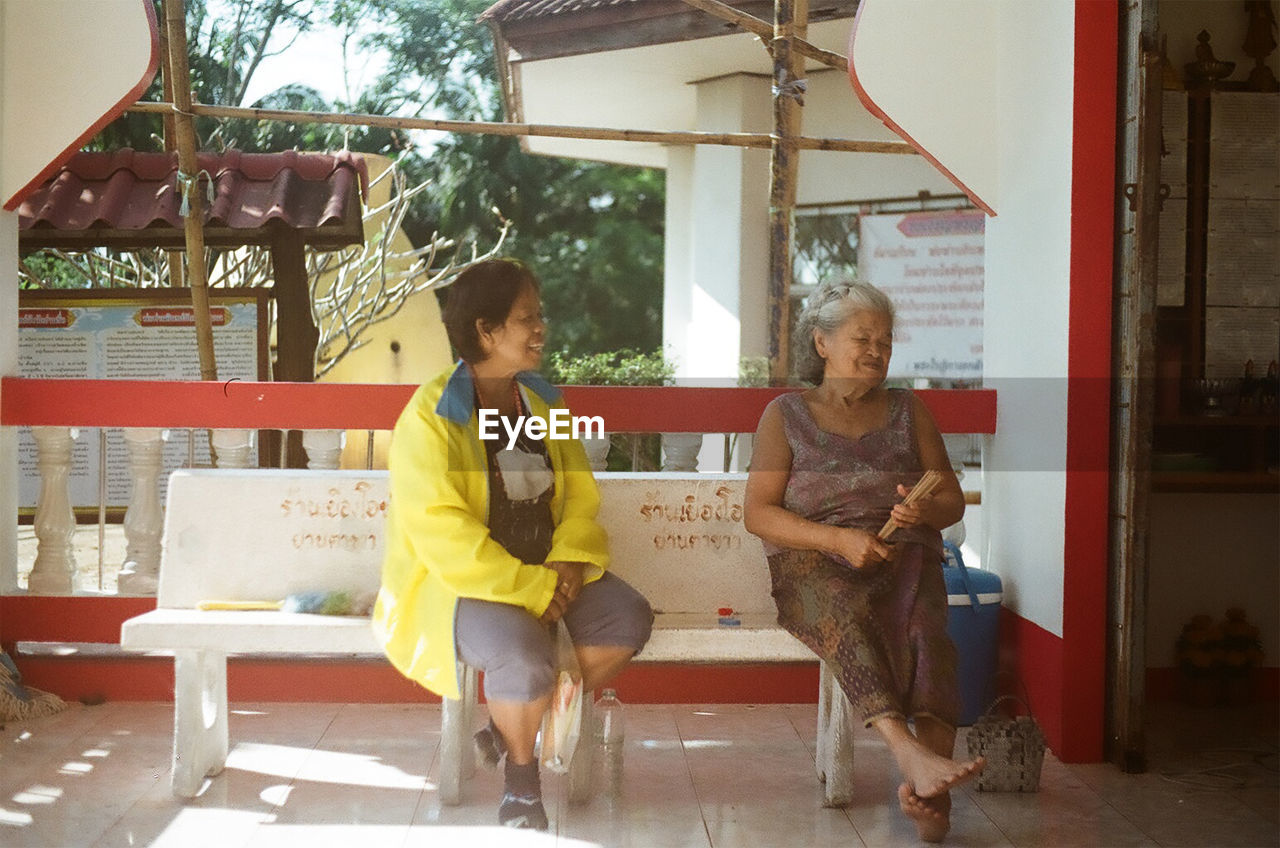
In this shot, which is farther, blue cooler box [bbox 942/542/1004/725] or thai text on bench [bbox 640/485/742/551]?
blue cooler box [bbox 942/542/1004/725]

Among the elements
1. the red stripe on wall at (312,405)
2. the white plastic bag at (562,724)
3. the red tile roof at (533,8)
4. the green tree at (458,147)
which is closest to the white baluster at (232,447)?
the red stripe on wall at (312,405)

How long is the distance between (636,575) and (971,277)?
4.35 meters

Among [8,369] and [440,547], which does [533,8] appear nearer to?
[8,369]

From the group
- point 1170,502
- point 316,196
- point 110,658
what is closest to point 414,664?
point 110,658

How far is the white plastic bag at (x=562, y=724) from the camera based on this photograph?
2676mm

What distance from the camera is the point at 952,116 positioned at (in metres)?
3.66

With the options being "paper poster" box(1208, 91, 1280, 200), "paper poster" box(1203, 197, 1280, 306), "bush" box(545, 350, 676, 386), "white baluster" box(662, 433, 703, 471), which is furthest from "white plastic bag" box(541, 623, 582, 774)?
"bush" box(545, 350, 676, 386)

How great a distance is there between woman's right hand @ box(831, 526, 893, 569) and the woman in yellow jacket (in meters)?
0.44

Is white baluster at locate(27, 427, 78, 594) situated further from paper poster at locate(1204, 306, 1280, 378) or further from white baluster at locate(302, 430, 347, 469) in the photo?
paper poster at locate(1204, 306, 1280, 378)

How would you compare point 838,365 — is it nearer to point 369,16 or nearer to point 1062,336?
point 1062,336

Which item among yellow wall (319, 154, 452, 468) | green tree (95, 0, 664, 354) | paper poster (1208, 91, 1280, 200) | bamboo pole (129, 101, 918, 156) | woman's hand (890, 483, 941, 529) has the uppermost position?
green tree (95, 0, 664, 354)

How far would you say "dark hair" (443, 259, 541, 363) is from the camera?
269cm

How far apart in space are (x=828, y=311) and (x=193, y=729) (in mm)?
1701

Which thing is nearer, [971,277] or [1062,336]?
[1062,336]
